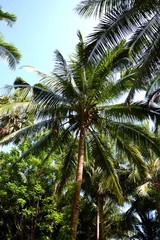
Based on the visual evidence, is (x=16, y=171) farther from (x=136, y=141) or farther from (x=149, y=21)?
(x=149, y=21)

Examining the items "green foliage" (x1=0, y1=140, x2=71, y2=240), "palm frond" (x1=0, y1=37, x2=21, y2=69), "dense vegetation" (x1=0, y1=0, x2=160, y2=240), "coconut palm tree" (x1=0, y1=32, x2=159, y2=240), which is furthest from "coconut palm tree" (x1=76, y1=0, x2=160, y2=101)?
"green foliage" (x1=0, y1=140, x2=71, y2=240)

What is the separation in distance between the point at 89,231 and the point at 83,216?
4.18 ft

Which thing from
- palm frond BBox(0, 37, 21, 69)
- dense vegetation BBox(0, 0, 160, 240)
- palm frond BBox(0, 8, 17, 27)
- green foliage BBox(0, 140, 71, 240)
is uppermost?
palm frond BBox(0, 8, 17, 27)

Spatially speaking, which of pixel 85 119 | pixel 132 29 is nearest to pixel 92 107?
pixel 85 119

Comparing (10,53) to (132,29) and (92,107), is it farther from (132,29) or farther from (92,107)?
(132,29)

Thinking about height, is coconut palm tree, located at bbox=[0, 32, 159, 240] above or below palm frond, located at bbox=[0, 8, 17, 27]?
below

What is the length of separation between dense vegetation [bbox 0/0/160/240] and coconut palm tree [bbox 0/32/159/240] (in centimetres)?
4

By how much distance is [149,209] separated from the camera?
2659 centimetres

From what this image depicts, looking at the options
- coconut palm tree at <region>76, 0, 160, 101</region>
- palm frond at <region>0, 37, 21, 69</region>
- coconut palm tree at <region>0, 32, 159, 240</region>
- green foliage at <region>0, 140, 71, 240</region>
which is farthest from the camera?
green foliage at <region>0, 140, 71, 240</region>

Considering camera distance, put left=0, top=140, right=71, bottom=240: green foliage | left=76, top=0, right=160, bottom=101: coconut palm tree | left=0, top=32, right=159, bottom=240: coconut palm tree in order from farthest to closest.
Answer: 1. left=0, top=140, right=71, bottom=240: green foliage
2. left=0, top=32, right=159, bottom=240: coconut palm tree
3. left=76, top=0, right=160, bottom=101: coconut palm tree

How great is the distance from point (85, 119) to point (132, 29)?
4.08 metres

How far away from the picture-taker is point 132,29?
9555 millimetres

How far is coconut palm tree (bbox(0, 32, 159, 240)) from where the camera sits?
12.1 meters

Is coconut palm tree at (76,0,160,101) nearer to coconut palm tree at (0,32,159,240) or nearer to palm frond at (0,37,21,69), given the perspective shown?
coconut palm tree at (0,32,159,240)
